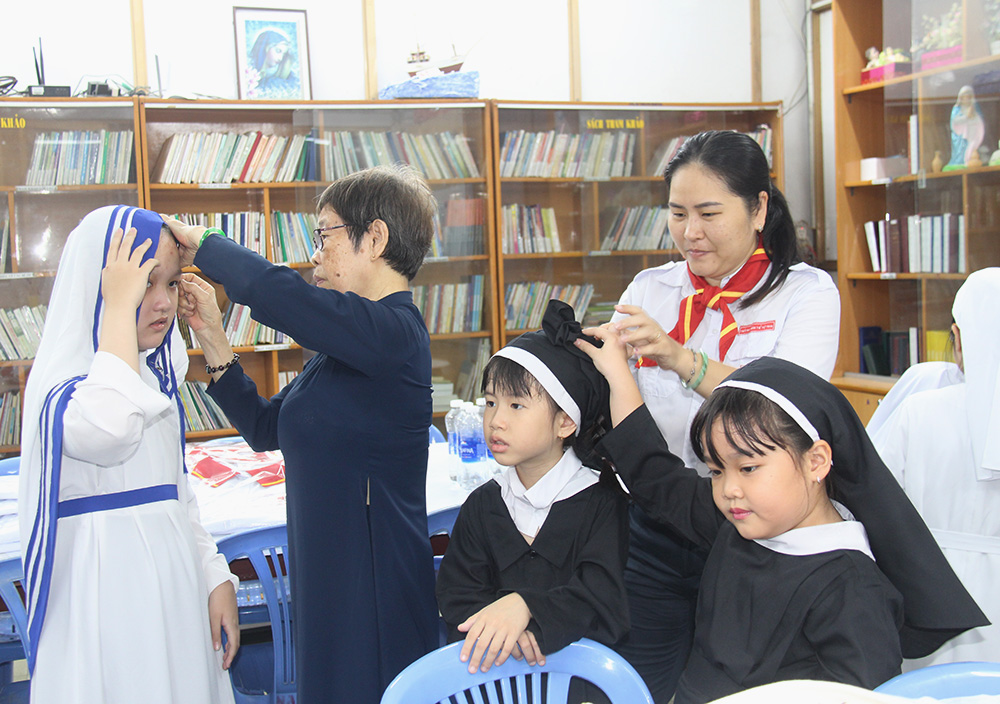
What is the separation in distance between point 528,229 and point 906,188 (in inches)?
83.4

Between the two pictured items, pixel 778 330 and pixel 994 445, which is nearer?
pixel 994 445

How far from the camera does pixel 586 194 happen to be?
4.99 meters

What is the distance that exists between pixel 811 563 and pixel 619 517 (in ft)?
1.29

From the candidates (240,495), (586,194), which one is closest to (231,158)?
(586,194)

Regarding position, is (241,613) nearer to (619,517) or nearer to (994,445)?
(619,517)

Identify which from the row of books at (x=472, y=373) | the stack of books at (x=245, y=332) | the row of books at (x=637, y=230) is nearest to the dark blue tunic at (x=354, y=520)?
the stack of books at (x=245, y=332)

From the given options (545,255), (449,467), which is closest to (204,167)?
(545,255)

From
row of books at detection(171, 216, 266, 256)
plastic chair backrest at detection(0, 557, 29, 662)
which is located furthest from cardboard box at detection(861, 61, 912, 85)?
plastic chair backrest at detection(0, 557, 29, 662)

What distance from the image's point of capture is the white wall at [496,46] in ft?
14.8

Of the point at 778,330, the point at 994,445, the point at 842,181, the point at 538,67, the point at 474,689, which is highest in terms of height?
the point at 538,67

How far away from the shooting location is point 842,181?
15.3 ft

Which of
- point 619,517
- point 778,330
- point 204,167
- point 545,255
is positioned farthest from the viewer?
point 545,255

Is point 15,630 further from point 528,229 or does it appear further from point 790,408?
point 528,229

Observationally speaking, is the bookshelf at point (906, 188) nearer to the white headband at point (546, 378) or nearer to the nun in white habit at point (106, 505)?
the white headband at point (546, 378)
